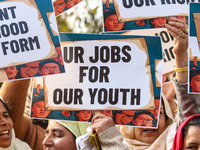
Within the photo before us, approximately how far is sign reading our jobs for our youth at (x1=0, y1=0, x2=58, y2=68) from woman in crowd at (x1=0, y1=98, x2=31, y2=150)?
33cm

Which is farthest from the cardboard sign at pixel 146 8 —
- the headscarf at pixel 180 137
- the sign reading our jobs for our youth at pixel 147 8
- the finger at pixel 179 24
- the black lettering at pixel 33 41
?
the headscarf at pixel 180 137

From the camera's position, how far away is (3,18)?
3.29 metres

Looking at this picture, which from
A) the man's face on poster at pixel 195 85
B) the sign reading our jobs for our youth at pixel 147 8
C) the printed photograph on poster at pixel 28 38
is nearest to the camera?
the man's face on poster at pixel 195 85

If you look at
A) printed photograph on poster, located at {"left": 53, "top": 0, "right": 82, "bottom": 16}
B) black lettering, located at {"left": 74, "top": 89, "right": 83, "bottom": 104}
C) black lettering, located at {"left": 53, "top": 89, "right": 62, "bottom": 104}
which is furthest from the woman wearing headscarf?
printed photograph on poster, located at {"left": 53, "top": 0, "right": 82, "bottom": 16}

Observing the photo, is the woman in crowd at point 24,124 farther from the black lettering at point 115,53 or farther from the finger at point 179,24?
the finger at point 179,24

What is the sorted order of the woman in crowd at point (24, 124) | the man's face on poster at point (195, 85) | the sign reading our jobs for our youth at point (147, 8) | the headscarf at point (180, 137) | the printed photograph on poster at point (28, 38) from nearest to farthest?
the headscarf at point (180, 137) < the man's face on poster at point (195, 85) < the printed photograph on poster at point (28, 38) < the woman in crowd at point (24, 124) < the sign reading our jobs for our youth at point (147, 8)

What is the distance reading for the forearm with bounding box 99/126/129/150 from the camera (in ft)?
9.99

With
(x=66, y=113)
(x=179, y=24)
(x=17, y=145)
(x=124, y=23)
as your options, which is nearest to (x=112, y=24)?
(x=124, y=23)

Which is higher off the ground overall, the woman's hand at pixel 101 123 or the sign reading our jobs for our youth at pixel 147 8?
the sign reading our jobs for our youth at pixel 147 8

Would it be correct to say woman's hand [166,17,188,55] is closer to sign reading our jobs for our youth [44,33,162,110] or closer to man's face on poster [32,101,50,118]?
sign reading our jobs for our youth [44,33,162,110]

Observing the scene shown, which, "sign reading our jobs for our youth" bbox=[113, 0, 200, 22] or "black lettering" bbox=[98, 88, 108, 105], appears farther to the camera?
"sign reading our jobs for our youth" bbox=[113, 0, 200, 22]

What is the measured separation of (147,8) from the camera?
12.0 ft

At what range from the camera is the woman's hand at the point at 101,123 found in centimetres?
310

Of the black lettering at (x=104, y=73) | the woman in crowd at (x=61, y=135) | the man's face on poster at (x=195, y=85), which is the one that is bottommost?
the woman in crowd at (x=61, y=135)
